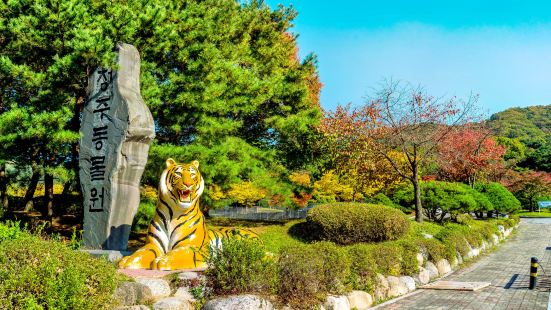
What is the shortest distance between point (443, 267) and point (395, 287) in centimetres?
391

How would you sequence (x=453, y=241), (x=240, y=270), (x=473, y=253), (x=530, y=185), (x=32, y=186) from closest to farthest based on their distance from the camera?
(x=240, y=270) → (x=453, y=241) → (x=32, y=186) → (x=473, y=253) → (x=530, y=185)

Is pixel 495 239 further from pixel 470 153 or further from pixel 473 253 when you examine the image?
pixel 470 153

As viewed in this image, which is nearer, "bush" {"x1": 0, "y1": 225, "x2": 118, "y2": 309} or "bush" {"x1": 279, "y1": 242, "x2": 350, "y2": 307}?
"bush" {"x1": 0, "y1": 225, "x2": 118, "y2": 309}

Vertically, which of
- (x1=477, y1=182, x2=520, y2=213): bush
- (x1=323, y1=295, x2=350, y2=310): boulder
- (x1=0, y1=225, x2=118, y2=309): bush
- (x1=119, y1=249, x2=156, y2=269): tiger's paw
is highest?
(x1=477, y1=182, x2=520, y2=213): bush

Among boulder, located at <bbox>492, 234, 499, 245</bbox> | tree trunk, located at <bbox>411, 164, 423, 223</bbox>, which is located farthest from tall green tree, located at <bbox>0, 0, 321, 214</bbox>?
boulder, located at <bbox>492, 234, 499, 245</bbox>

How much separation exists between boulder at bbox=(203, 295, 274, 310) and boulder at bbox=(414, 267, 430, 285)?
5.75m

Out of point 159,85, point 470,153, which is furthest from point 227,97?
point 470,153

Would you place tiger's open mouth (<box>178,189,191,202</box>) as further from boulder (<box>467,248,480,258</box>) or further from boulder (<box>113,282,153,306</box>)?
boulder (<box>467,248,480,258</box>)

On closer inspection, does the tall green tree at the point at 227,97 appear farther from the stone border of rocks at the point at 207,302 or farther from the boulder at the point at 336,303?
the boulder at the point at 336,303

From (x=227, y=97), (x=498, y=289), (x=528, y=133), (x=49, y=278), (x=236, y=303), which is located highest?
(x=528, y=133)

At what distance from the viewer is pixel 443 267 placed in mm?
12828

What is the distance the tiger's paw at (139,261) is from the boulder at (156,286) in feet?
4.73

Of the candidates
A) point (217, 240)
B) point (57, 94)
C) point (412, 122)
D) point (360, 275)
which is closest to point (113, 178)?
point (217, 240)

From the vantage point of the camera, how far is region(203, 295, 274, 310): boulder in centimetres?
595
